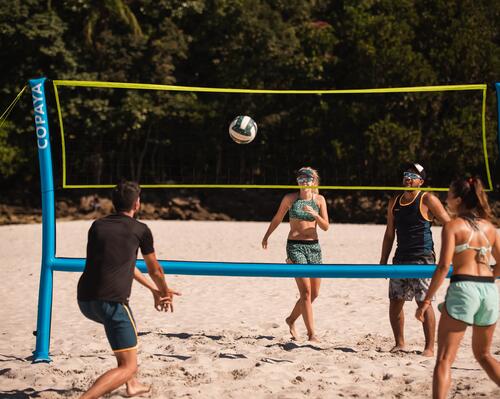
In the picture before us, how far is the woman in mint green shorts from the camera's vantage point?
405 cm

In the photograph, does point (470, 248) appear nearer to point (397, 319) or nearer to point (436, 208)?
point (436, 208)

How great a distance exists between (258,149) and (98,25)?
8.55 meters

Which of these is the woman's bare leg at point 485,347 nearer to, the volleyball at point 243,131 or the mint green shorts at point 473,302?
the mint green shorts at point 473,302

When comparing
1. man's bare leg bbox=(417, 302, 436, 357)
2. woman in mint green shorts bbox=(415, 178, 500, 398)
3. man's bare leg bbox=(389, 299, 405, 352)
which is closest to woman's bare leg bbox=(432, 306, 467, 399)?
woman in mint green shorts bbox=(415, 178, 500, 398)

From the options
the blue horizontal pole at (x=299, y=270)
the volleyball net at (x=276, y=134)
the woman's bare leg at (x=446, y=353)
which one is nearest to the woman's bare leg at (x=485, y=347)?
the woman's bare leg at (x=446, y=353)

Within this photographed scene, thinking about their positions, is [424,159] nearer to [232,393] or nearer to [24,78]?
[24,78]

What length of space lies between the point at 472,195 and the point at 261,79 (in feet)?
85.9

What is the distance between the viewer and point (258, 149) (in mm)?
26641

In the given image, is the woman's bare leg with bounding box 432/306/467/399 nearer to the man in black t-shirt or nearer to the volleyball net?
the man in black t-shirt

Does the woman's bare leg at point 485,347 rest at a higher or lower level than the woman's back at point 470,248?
lower

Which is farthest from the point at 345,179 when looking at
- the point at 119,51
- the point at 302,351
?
the point at 302,351

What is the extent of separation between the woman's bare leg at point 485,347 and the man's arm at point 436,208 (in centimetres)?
163

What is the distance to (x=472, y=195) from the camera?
165 inches

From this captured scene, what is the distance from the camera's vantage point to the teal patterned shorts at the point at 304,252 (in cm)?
647
